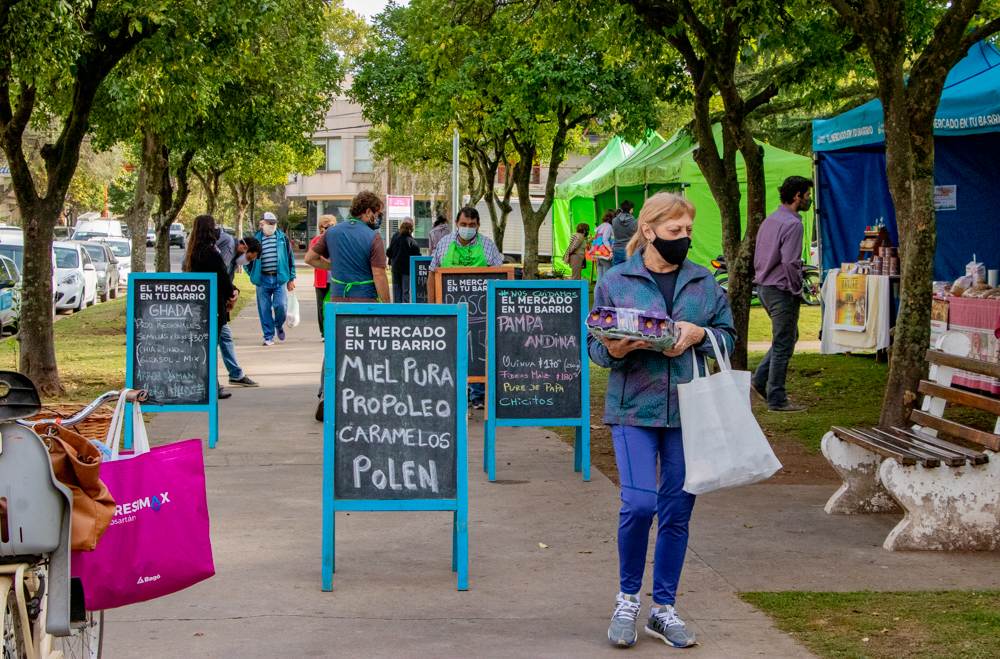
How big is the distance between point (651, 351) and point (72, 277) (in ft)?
79.3

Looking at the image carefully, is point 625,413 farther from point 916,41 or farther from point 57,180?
point 916,41

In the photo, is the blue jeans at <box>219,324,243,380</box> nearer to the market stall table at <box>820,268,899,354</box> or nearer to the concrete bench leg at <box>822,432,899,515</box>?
the market stall table at <box>820,268,899,354</box>

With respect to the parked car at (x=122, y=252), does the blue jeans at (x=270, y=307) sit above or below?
below

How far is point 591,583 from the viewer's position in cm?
607

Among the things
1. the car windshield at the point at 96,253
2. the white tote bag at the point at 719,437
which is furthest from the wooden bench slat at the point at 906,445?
the car windshield at the point at 96,253

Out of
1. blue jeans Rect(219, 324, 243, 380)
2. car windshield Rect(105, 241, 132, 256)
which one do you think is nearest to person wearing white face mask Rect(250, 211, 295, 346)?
blue jeans Rect(219, 324, 243, 380)

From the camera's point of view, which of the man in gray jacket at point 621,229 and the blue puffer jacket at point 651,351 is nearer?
the blue puffer jacket at point 651,351

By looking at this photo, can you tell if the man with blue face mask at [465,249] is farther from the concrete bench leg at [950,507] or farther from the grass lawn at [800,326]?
the grass lawn at [800,326]

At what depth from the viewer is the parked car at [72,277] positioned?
27.0 metres

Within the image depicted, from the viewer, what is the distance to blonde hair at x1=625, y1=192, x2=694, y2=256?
5148 millimetres

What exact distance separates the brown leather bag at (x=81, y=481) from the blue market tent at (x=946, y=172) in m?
10.5

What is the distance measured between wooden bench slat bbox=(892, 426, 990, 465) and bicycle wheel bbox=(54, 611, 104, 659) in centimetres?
430

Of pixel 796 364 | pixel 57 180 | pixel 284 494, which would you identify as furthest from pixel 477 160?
pixel 284 494

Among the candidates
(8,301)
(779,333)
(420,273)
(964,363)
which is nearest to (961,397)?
(964,363)
